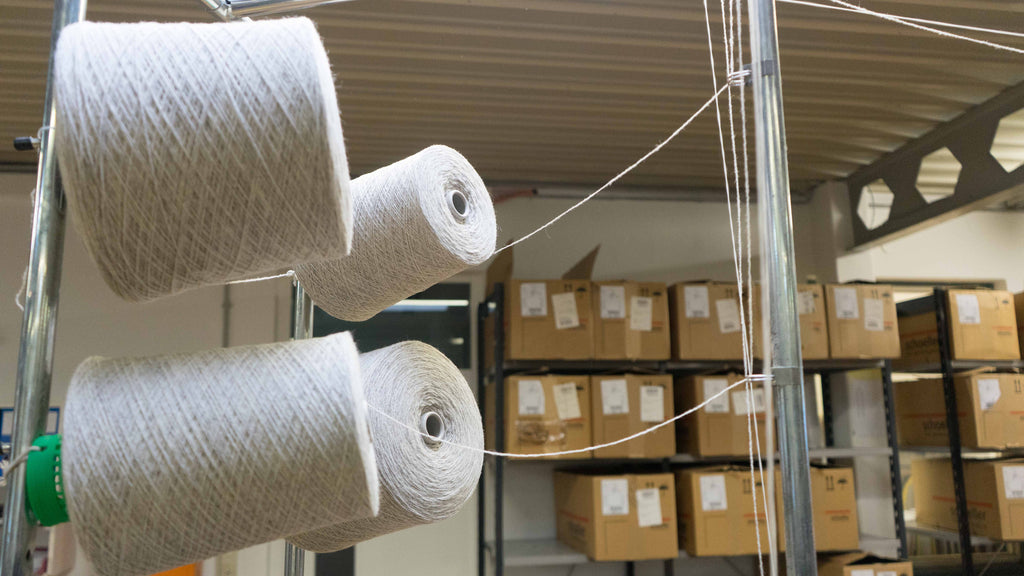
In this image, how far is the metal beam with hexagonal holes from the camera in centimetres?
295

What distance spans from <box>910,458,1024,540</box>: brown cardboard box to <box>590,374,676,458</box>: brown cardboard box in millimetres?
1293

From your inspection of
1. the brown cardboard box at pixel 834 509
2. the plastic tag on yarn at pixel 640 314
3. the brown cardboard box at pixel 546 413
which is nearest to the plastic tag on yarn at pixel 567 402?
the brown cardboard box at pixel 546 413

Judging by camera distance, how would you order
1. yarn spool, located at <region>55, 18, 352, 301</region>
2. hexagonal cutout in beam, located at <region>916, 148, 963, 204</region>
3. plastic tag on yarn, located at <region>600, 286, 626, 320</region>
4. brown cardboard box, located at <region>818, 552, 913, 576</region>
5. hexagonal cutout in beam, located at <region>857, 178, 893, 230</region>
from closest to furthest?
yarn spool, located at <region>55, 18, 352, 301</region>, brown cardboard box, located at <region>818, 552, 913, 576</region>, plastic tag on yarn, located at <region>600, 286, 626, 320</region>, hexagonal cutout in beam, located at <region>916, 148, 963, 204</region>, hexagonal cutout in beam, located at <region>857, 178, 893, 230</region>

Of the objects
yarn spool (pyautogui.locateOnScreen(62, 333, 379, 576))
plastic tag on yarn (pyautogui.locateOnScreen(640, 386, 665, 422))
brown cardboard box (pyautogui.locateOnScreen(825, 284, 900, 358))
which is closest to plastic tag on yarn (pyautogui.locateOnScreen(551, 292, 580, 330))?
plastic tag on yarn (pyautogui.locateOnScreen(640, 386, 665, 422))

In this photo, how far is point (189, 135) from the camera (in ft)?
2.25

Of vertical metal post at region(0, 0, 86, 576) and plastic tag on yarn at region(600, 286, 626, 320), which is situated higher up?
plastic tag on yarn at region(600, 286, 626, 320)

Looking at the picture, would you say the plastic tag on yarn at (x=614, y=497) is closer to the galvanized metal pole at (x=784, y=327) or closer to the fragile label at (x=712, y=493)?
the fragile label at (x=712, y=493)

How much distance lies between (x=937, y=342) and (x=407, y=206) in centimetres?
311

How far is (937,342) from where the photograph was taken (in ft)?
11.3

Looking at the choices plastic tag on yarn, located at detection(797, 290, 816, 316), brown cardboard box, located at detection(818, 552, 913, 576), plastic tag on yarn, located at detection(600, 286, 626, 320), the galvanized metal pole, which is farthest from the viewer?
plastic tag on yarn, located at detection(797, 290, 816, 316)

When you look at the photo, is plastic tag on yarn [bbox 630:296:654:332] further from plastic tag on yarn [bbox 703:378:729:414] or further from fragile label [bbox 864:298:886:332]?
fragile label [bbox 864:298:886:332]

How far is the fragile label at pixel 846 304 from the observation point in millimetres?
3311

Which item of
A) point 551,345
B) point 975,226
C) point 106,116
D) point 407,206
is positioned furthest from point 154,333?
point 975,226

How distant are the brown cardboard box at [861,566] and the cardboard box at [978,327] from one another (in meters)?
0.93
